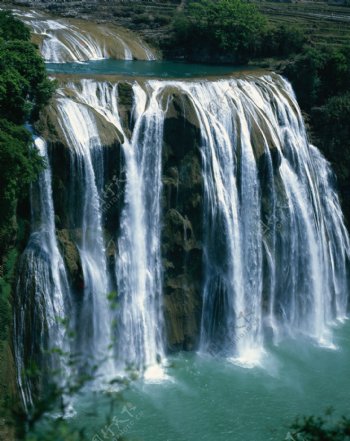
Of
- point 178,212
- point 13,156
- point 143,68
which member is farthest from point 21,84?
point 143,68

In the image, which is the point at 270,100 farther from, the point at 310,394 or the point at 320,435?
the point at 320,435

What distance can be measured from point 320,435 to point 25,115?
14.7 m

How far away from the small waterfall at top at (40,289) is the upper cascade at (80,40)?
15.1 meters

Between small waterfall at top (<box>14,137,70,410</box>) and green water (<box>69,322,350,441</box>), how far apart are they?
2.01 meters

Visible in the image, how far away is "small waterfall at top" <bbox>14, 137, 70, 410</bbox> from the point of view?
19.2 meters

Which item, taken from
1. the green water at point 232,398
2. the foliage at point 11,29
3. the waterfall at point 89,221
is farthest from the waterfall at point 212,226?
the foliage at point 11,29

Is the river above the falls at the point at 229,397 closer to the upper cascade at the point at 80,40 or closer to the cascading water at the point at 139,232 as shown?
the cascading water at the point at 139,232

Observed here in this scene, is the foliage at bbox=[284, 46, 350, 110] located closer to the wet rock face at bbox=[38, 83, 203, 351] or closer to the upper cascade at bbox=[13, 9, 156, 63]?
the wet rock face at bbox=[38, 83, 203, 351]

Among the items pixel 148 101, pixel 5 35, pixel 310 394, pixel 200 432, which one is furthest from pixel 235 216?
pixel 5 35

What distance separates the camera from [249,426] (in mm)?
19641

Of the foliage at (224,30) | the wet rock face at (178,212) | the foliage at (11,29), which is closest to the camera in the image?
the wet rock face at (178,212)

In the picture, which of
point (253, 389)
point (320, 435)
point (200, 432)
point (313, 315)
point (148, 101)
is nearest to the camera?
point (320, 435)

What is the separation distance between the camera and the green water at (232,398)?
Answer: 1916 cm

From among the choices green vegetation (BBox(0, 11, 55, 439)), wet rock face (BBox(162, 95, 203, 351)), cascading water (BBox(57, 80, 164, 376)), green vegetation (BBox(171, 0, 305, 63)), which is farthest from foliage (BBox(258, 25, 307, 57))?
green vegetation (BBox(0, 11, 55, 439))
